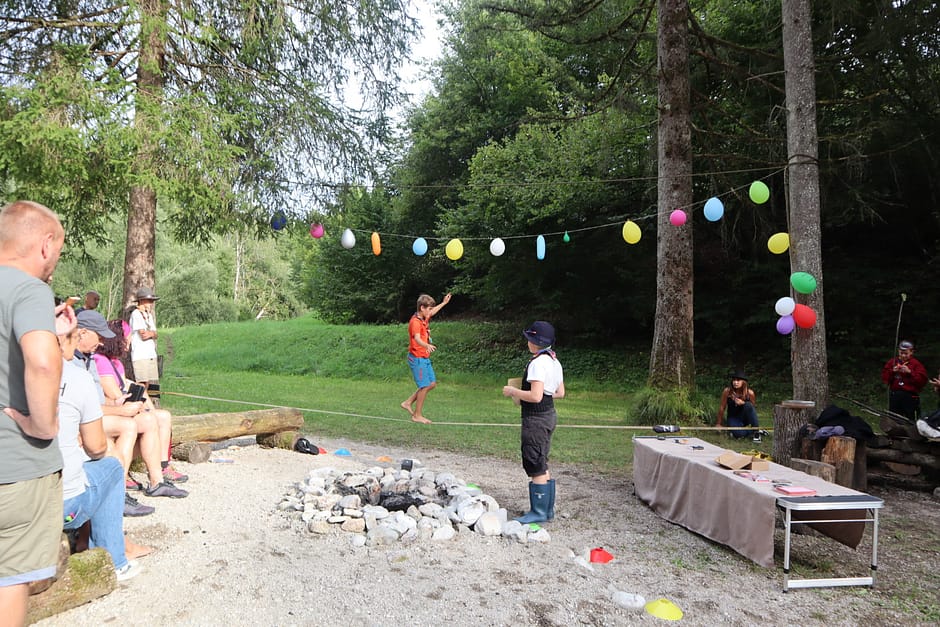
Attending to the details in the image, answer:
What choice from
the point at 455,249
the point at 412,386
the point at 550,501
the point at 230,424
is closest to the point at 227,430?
the point at 230,424

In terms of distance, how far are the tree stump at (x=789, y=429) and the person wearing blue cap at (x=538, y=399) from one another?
303 cm

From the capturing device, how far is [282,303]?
185 ft

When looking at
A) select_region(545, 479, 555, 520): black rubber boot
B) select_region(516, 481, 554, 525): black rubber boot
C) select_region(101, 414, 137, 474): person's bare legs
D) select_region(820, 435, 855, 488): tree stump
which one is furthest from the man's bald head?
select_region(820, 435, 855, 488): tree stump

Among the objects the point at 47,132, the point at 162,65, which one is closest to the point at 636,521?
the point at 47,132

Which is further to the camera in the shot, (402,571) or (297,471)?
(297,471)

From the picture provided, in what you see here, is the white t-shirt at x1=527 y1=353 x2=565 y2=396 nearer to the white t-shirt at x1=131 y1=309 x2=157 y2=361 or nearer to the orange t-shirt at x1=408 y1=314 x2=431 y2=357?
the orange t-shirt at x1=408 y1=314 x2=431 y2=357

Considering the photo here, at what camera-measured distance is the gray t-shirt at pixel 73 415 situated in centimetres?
325

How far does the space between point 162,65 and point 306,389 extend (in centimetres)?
876

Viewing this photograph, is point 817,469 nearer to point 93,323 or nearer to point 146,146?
point 93,323

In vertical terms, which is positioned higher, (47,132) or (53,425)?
(47,132)

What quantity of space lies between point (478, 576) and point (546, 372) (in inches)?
63.3

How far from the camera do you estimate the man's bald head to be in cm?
234

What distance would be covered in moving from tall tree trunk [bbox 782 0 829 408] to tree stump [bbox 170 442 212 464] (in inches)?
268

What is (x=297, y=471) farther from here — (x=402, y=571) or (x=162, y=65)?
(x=162, y=65)
